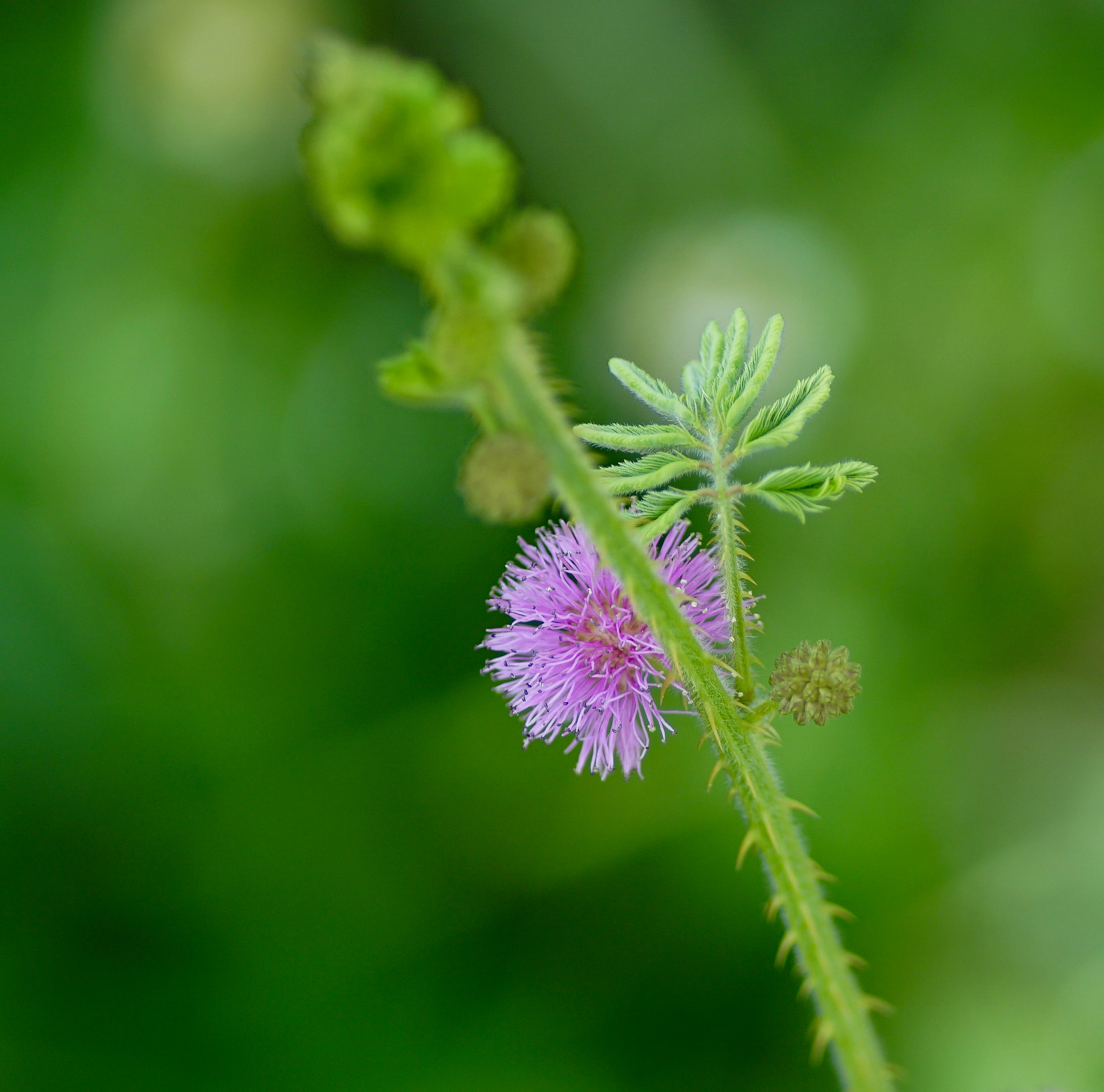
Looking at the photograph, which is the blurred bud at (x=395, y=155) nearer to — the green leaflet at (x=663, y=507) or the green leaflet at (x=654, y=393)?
the green leaflet at (x=663, y=507)

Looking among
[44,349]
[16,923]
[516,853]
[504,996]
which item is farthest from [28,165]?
[504,996]

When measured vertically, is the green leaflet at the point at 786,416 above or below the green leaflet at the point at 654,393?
below

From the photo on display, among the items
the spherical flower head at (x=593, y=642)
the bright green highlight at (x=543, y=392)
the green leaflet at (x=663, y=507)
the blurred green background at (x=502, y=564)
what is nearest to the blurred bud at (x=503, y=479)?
the bright green highlight at (x=543, y=392)

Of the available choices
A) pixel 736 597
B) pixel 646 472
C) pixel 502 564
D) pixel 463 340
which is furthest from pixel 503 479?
pixel 502 564

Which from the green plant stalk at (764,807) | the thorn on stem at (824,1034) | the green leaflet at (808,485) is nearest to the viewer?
the green plant stalk at (764,807)

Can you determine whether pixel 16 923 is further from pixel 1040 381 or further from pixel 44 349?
pixel 1040 381

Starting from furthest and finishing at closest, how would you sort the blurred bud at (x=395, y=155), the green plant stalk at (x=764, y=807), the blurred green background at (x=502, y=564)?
the blurred green background at (x=502, y=564), the green plant stalk at (x=764, y=807), the blurred bud at (x=395, y=155)
